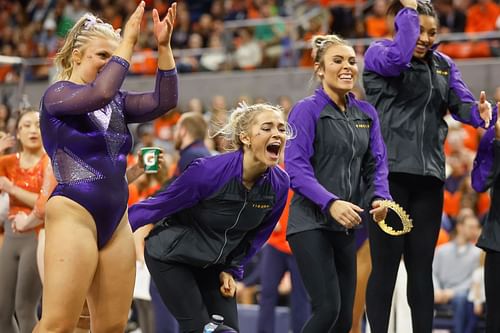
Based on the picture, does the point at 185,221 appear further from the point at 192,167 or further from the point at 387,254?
the point at 387,254

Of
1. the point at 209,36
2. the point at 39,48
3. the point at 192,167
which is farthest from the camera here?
the point at 39,48

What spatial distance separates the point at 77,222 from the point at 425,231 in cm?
200

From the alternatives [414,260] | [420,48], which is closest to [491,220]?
[414,260]

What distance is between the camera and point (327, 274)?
15.6 feet

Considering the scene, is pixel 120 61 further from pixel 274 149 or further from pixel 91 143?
pixel 274 149

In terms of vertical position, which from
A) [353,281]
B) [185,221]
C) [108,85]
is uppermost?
[108,85]

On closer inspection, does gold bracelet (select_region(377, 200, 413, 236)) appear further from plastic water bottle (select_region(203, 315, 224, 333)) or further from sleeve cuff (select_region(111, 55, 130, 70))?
sleeve cuff (select_region(111, 55, 130, 70))

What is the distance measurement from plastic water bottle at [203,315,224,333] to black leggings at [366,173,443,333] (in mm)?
968

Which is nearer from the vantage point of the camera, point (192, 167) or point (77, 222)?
point (77, 222)

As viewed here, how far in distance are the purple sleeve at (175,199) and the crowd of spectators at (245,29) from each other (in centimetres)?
652

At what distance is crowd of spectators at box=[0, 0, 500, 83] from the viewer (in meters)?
12.2

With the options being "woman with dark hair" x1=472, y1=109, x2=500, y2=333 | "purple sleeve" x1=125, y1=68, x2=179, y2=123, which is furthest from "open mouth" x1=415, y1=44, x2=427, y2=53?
"purple sleeve" x1=125, y1=68, x2=179, y2=123

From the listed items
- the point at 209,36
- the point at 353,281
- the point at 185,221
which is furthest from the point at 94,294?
the point at 209,36

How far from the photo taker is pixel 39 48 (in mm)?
16438
